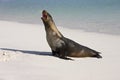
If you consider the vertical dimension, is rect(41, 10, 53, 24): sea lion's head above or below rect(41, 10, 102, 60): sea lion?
above

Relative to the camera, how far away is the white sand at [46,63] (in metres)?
6.41

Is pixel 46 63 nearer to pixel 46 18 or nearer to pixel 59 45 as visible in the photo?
pixel 59 45

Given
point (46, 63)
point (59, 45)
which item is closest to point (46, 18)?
point (59, 45)

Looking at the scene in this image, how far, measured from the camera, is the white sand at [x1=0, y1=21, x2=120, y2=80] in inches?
252

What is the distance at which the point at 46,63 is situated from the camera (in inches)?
291

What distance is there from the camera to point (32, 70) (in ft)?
21.8

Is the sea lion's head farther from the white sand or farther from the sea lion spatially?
the white sand

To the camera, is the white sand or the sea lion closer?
the white sand

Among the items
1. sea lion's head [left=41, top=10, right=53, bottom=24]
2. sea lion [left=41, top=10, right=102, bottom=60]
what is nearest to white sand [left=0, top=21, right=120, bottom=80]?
sea lion [left=41, top=10, right=102, bottom=60]

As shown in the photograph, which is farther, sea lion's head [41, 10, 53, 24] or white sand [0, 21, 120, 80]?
sea lion's head [41, 10, 53, 24]

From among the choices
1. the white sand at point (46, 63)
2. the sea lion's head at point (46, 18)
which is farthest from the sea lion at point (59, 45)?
the white sand at point (46, 63)

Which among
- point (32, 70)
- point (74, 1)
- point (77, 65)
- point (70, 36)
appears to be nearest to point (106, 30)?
point (70, 36)

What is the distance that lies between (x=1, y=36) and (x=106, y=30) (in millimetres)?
4024

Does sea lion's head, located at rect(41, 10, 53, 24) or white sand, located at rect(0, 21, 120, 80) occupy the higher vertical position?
sea lion's head, located at rect(41, 10, 53, 24)
